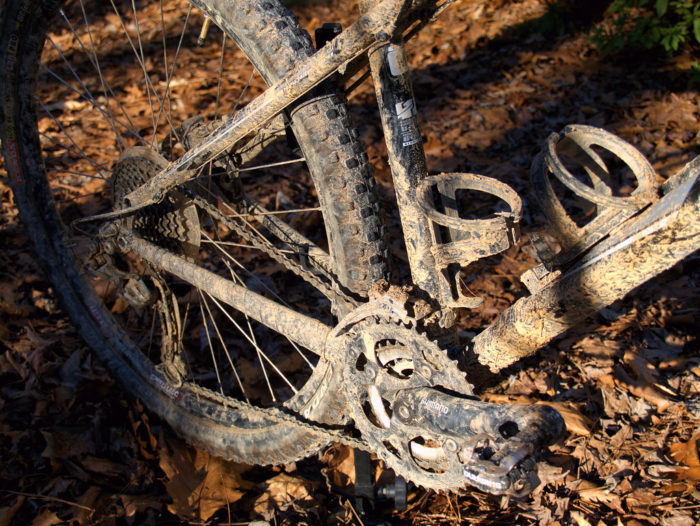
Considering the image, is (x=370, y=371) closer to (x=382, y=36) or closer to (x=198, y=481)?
(x=382, y=36)

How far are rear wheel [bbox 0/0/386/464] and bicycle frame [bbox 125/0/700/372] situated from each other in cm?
15

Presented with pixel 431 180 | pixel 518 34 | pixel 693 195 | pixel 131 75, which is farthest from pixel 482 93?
pixel 693 195

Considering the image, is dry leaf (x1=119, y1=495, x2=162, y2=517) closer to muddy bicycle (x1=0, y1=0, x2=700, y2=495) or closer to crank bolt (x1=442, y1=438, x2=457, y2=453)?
muddy bicycle (x1=0, y1=0, x2=700, y2=495)

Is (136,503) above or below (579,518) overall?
above

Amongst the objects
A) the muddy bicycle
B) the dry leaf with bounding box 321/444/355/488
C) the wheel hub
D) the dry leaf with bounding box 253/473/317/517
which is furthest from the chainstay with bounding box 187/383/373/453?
the wheel hub

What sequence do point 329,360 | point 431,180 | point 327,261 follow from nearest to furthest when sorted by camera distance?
1. point 431,180
2. point 329,360
3. point 327,261

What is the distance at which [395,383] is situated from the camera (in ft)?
6.44

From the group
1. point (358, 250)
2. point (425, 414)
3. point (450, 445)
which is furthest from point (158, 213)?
point (450, 445)

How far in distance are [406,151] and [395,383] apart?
2.45 ft

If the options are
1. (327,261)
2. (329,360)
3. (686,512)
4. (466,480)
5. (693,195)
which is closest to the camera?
(693,195)

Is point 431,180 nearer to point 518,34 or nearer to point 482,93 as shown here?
point 482,93

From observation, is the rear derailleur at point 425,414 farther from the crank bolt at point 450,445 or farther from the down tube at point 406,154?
the down tube at point 406,154

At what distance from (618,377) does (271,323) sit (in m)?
1.76

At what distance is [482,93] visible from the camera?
542 centimetres
